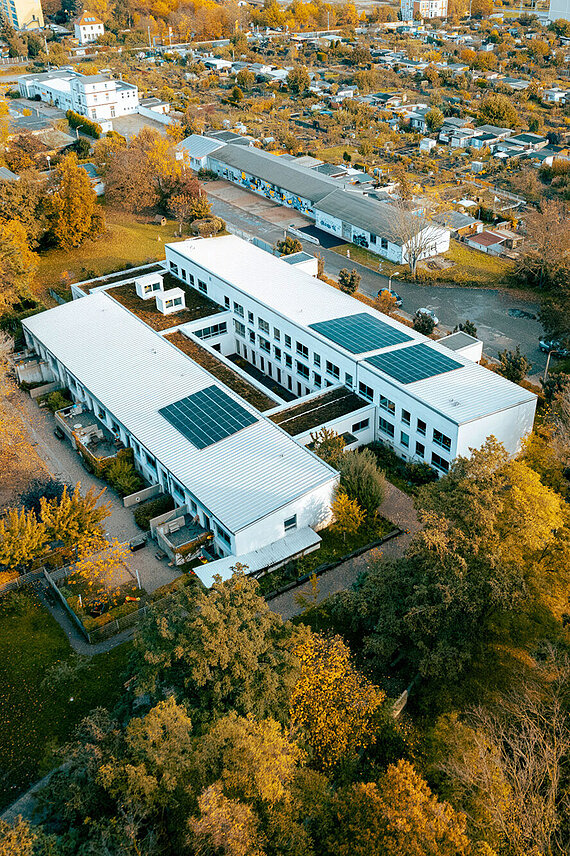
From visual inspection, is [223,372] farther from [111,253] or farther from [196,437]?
[111,253]

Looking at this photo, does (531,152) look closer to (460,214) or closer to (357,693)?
(460,214)

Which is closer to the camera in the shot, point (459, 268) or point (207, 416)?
point (207, 416)

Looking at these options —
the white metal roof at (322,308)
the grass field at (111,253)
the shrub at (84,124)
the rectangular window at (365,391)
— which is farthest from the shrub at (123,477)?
the shrub at (84,124)

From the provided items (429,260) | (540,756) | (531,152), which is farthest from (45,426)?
(531,152)

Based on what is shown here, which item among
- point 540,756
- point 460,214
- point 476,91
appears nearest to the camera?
point 540,756

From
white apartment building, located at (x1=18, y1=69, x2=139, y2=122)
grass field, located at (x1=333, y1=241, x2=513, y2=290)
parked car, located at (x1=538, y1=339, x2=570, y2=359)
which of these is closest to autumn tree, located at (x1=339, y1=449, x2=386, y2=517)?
parked car, located at (x1=538, y1=339, x2=570, y2=359)

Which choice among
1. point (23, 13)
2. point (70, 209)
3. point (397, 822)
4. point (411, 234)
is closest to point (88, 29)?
point (23, 13)
